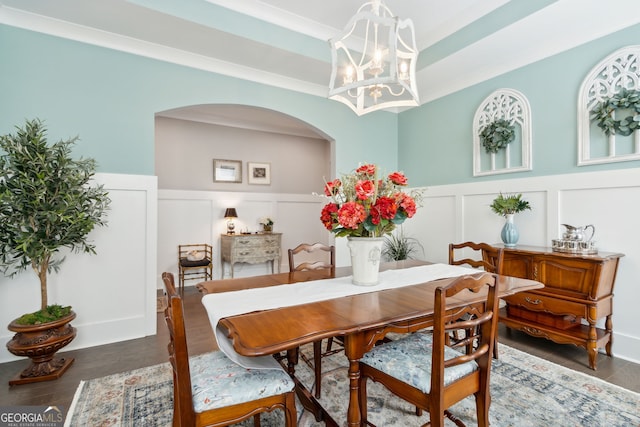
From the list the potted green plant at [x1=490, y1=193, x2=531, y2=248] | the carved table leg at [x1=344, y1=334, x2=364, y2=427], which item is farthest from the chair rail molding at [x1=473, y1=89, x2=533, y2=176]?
the carved table leg at [x1=344, y1=334, x2=364, y2=427]

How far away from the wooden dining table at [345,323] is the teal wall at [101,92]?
1.95 m

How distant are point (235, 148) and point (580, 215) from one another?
5014 millimetres

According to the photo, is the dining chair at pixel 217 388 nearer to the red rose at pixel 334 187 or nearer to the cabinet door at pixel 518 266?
the red rose at pixel 334 187

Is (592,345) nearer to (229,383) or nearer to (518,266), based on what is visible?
(518,266)

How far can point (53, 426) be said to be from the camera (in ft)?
5.41

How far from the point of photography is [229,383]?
4.17 ft

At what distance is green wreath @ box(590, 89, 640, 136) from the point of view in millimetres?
2361

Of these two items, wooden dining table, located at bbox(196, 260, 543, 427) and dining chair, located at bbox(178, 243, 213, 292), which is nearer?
wooden dining table, located at bbox(196, 260, 543, 427)

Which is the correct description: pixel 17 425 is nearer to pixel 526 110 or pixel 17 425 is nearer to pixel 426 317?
pixel 426 317

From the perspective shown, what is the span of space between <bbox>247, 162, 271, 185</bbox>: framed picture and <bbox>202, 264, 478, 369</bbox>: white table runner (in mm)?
4013

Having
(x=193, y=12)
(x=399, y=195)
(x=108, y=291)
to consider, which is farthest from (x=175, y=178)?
(x=399, y=195)

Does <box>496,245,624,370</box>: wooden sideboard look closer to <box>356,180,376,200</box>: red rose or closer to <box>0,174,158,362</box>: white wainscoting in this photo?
<box>356,180,376,200</box>: red rose

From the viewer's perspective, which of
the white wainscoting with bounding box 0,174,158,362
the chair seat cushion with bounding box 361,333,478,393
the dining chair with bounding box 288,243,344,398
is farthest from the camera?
the white wainscoting with bounding box 0,174,158,362

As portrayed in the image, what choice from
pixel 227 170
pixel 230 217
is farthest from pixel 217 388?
pixel 227 170
